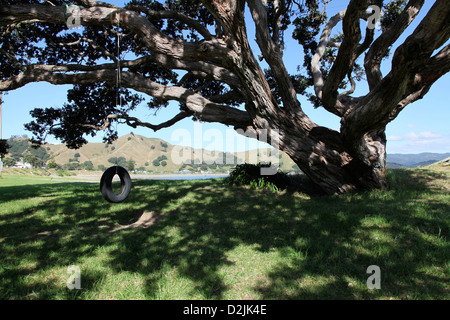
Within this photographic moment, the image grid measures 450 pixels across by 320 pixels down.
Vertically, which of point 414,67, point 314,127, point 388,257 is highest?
point 414,67

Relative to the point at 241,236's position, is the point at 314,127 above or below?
above

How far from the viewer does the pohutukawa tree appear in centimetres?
552

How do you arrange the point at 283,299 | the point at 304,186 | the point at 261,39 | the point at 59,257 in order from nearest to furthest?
the point at 283,299
the point at 59,257
the point at 261,39
the point at 304,186

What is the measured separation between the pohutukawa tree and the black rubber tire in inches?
120

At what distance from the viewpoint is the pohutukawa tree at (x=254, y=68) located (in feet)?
18.1

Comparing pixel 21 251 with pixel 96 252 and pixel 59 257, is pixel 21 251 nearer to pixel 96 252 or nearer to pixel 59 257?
pixel 59 257

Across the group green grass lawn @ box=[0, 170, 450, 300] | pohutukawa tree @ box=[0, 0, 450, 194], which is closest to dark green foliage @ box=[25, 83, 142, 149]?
pohutukawa tree @ box=[0, 0, 450, 194]

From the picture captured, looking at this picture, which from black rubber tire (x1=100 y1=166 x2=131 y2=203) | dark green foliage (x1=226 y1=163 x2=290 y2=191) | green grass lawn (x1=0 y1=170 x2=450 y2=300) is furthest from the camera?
dark green foliage (x1=226 y1=163 x2=290 y2=191)

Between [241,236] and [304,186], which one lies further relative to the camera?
[304,186]

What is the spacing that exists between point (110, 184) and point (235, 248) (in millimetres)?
2950

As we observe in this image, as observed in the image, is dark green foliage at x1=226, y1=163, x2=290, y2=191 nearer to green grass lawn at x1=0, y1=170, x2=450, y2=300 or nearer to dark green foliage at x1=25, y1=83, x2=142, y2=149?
green grass lawn at x1=0, y1=170, x2=450, y2=300

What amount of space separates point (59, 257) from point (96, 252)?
587 millimetres

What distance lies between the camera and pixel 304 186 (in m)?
9.29
